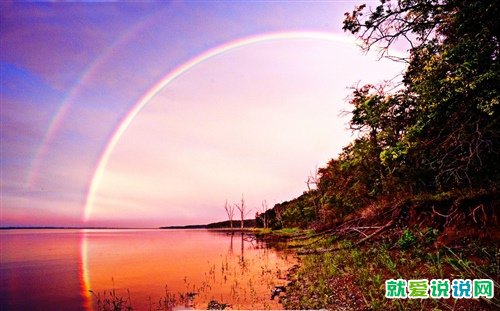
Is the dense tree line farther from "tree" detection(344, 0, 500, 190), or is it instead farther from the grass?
the grass

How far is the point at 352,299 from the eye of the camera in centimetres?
841

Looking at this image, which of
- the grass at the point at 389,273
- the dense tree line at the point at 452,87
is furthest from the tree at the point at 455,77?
the grass at the point at 389,273

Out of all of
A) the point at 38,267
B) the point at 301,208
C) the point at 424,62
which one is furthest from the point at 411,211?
the point at 301,208

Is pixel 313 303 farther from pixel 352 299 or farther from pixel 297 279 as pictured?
pixel 297 279

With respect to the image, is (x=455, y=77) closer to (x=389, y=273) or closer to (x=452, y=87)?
(x=452, y=87)

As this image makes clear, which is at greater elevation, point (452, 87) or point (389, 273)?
point (452, 87)

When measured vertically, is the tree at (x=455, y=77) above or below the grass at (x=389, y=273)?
above

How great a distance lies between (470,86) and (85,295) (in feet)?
58.1

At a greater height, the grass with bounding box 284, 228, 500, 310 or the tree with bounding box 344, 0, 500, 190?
the tree with bounding box 344, 0, 500, 190

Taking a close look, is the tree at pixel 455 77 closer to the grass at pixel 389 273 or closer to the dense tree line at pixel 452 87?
the dense tree line at pixel 452 87

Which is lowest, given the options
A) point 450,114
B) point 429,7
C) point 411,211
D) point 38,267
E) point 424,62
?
point 38,267

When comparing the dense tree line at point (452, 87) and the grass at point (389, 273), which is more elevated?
the dense tree line at point (452, 87)

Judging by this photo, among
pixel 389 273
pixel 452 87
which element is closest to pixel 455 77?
pixel 452 87

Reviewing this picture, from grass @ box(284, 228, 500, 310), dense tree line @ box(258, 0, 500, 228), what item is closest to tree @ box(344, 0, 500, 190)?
dense tree line @ box(258, 0, 500, 228)
